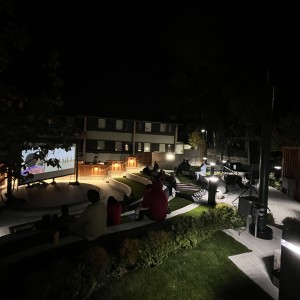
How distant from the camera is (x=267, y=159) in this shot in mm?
7887

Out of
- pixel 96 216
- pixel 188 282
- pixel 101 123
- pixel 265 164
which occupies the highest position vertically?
pixel 101 123

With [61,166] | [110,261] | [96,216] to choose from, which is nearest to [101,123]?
[61,166]

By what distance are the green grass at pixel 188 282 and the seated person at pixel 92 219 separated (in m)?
1.22

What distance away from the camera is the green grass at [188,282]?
5.14 meters

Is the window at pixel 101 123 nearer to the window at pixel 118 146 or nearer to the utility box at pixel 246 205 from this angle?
the window at pixel 118 146

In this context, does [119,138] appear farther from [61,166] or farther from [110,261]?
[110,261]

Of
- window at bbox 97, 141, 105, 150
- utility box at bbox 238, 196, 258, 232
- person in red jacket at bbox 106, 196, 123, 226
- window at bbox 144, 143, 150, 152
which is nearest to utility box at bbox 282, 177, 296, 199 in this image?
utility box at bbox 238, 196, 258, 232

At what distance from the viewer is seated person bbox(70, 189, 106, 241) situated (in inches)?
238

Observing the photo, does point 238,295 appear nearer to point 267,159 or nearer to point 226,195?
point 267,159

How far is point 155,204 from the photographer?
8.19m

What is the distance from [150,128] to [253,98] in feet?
48.7

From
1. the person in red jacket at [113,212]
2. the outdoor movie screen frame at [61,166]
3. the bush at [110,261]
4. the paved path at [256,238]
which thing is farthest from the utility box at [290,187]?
the outdoor movie screen frame at [61,166]

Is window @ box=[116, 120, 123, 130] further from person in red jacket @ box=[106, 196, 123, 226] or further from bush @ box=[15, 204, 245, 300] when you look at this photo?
bush @ box=[15, 204, 245, 300]

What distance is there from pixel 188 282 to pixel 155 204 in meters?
2.89
